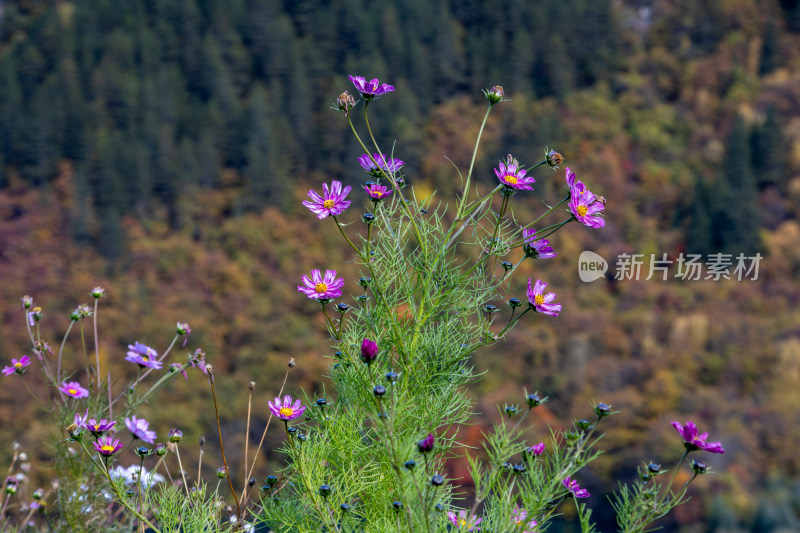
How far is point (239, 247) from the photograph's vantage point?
29.9 metres

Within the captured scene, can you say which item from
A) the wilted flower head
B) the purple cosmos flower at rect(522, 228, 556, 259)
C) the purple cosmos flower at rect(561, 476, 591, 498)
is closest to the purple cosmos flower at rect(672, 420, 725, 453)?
the purple cosmos flower at rect(561, 476, 591, 498)

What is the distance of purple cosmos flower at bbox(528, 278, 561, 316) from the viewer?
1.17 m

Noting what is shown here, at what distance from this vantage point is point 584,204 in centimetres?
117

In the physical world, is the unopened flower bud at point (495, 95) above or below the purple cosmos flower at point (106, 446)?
above

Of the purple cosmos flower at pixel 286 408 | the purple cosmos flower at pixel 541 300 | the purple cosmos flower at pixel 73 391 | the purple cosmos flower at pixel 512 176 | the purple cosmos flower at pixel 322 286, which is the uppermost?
the purple cosmos flower at pixel 512 176

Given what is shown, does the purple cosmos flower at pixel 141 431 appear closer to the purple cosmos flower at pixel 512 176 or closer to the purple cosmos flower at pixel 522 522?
the purple cosmos flower at pixel 522 522

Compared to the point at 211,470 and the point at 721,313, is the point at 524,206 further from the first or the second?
the point at 211,470

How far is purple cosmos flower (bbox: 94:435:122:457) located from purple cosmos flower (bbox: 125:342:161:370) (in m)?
0.21

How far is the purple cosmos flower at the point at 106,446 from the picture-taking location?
1.10m

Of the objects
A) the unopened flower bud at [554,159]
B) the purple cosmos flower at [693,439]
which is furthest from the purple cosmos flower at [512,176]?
the purple cosmos flower at [693,439]

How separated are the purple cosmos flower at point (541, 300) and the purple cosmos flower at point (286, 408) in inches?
15.9

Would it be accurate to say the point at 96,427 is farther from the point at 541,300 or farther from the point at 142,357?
the point at 541,300

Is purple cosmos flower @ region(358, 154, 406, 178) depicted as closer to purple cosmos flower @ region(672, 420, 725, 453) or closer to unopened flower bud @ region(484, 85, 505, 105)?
unopened flower bud @ region(484, 85, 505, 105)

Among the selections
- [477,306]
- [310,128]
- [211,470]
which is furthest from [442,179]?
[477,306]
